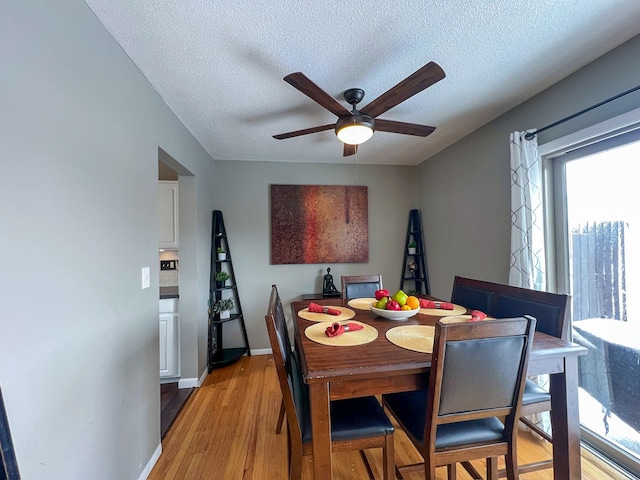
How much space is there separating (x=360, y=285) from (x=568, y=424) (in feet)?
5.07

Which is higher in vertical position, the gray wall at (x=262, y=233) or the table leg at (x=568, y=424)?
the gray wall at (x=262, y=233)

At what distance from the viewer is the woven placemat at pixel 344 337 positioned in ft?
4.19

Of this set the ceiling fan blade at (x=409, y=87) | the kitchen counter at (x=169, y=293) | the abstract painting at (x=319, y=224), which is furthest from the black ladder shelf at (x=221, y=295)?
the ceiling fan blade at (x=409, y=87)

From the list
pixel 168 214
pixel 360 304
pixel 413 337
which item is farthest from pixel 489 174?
pixel 168 214

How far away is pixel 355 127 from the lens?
1.64 meters

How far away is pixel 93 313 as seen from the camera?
3.84 feet

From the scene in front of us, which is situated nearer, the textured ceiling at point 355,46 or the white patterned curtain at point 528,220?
the textured ceiling at point 355,46

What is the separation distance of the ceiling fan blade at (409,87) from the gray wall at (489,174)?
3.38ft

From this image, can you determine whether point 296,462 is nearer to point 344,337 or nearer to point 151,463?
point 344,337

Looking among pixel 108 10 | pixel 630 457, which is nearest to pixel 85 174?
pixel 108 10

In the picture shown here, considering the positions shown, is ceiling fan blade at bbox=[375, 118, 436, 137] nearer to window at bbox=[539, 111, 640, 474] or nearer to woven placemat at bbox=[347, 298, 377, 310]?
window at bbox=[539, 111, 640, 474]

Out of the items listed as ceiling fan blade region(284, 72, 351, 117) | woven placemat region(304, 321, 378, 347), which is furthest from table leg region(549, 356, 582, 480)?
ceiling fan blade region(284, 72, 351, 117)

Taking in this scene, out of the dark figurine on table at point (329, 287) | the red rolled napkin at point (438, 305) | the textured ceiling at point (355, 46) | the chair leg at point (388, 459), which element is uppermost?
the textured ceiling at point (355, 46)

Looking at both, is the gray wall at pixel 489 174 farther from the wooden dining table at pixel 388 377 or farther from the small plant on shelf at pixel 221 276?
the small plant on shelf at pixel 221 276
